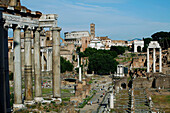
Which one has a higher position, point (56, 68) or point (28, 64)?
point (28, 64)

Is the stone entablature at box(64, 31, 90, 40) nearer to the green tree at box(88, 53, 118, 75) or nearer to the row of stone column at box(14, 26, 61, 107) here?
the green tree at box(88, 53, 118, 75)

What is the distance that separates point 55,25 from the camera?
16.1 meters

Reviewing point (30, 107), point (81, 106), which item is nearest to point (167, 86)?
point (81, 106)

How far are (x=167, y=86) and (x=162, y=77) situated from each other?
66.1 inches

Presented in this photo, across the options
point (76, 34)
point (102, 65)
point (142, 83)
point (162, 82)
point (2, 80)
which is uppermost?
point (76, 34)

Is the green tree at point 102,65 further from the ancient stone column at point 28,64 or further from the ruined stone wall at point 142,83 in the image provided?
the ancient stone column at point 28,64

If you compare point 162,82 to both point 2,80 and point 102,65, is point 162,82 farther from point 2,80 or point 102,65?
point 2,80

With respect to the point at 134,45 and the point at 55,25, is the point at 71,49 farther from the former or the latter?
the point at 55,25

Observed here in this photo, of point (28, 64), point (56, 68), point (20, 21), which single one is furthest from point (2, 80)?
point (56, 68)

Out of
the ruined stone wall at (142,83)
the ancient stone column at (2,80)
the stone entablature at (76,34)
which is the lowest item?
the ruined stone wall at (142,83)

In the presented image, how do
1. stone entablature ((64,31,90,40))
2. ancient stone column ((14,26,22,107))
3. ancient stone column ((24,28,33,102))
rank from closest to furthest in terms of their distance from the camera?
ancient stone column ((14,26,22,107)), ancient stone column ((24,28,33,102)), stone entablature ((64,31,90,40))

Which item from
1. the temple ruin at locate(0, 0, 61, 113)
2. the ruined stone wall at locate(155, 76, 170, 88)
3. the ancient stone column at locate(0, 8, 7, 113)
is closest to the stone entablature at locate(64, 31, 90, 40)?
the ruined stone wall at locate(155, 76, 170, 88)

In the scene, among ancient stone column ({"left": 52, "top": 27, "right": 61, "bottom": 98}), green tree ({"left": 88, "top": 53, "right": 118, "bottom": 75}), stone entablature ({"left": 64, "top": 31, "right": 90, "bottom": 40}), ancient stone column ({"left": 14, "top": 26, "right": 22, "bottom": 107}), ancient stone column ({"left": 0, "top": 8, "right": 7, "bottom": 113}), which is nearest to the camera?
ancient stone column ({"left": 0, "top": 8, "right": 7, "bottom": 113})

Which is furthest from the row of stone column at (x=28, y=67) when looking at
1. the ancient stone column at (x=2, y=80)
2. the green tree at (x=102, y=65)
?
the green tree at (x=102, y=65)
